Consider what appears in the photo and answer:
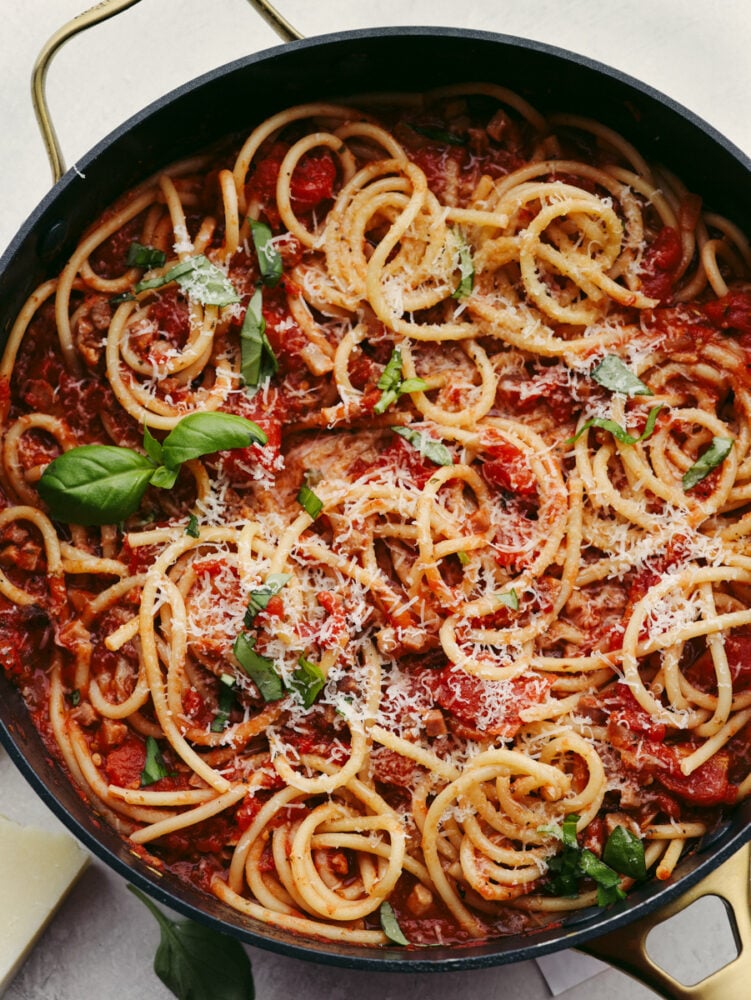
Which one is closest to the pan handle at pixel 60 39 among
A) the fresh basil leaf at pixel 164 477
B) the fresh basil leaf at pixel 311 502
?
the fresh basil leaf at pixel 164 477

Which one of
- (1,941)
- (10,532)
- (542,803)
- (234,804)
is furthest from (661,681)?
(1,941)

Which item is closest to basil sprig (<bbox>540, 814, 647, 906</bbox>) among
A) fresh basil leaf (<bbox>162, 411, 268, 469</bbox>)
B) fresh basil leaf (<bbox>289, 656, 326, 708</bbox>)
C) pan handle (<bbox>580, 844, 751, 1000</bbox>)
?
pan handle (<bbox>580, 844, 751, 1000</bbox>)

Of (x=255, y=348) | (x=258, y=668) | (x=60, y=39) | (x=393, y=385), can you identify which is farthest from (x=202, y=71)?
(x=258, y=668)

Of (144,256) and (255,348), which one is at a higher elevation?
(144,256)

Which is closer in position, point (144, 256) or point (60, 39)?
point (60, 39)

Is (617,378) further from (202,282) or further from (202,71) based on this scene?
(202,71)

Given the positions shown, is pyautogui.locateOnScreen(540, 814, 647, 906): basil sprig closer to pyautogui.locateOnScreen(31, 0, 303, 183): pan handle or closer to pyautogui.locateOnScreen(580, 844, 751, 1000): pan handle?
pyautogui.locateOnScreen(580, 844, 751, 1000): pan handle
